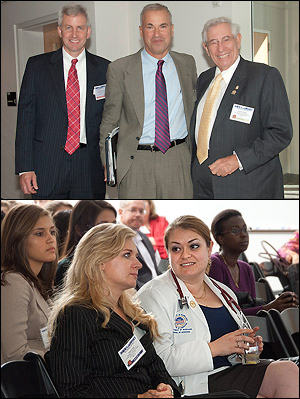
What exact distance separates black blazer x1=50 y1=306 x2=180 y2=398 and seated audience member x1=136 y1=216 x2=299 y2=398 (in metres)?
0.17

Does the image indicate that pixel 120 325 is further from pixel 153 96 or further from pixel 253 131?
pixel 153 96

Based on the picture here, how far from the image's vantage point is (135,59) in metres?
3.73

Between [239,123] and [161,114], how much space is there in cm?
49

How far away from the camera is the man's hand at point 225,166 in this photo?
3.51 m

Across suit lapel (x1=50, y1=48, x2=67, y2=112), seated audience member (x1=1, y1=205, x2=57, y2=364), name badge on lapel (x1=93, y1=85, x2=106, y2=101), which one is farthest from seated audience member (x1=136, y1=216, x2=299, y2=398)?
suit lapel (x1=50, y1=48, x2=67, y2=112)

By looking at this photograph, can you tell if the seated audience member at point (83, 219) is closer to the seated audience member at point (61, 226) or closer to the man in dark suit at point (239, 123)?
the seated audience member at point (61, 226)

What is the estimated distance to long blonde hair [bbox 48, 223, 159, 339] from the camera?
9.00 ft

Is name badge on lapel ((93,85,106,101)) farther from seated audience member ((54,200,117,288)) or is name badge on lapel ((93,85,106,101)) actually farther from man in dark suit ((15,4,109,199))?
seated audience member ((54,200,117,288))

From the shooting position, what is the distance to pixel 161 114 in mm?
3701

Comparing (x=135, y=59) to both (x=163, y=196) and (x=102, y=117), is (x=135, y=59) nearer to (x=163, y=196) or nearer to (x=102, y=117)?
(x=102, y=117)

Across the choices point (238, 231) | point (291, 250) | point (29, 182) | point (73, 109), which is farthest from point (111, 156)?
point (291, 250)

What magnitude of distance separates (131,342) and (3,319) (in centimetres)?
63

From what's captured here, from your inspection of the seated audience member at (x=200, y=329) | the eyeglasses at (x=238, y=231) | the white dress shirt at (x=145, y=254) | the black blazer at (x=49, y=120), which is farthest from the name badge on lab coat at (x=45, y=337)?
the black blazer at (x=49, y=120)

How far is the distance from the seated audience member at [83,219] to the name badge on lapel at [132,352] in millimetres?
499
